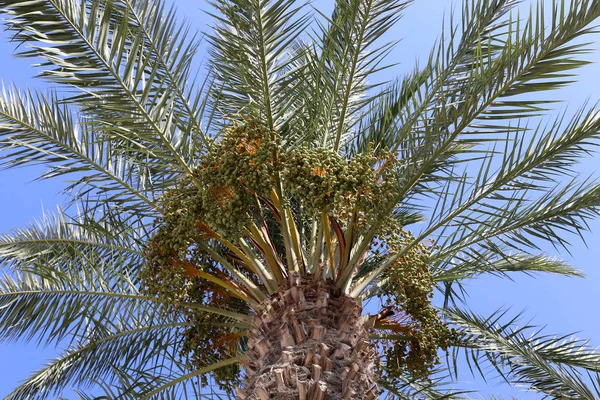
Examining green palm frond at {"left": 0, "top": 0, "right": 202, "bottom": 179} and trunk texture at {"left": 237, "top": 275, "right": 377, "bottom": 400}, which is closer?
trunk texture at {"left": 237, "top": 275, "right": 377, "bottom": 400}

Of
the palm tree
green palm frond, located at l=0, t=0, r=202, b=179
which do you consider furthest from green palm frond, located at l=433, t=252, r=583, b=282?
green palm frond, located at l=0, t=0, r=202, b=179

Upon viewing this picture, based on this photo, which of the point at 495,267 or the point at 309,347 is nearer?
the point at 309,347

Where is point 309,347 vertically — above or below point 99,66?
below

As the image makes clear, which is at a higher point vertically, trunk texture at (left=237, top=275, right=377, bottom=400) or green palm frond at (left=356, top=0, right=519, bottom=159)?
green palm frond at (left=356, top=0, right=519, bottom=159)

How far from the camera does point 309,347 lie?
3.90 meters

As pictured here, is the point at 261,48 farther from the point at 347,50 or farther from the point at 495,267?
the point at 495,267

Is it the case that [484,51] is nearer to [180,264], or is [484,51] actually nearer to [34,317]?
[180,264]

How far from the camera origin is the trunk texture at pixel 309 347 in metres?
3.69

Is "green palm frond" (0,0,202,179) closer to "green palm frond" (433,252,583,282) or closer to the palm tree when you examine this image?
the palm tree

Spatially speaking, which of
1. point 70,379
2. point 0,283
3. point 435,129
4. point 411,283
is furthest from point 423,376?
point 0,283

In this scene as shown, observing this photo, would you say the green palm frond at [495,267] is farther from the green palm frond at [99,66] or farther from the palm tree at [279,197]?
the green palm frond at [99,66]

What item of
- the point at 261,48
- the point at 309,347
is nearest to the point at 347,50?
the point at 261,48

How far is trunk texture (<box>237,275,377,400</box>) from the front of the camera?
12.1 ft

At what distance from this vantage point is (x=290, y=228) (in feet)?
15.8
